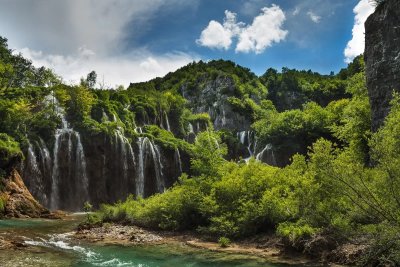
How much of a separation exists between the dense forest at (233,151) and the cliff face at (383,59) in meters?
3.19

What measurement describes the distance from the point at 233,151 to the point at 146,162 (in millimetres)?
21717

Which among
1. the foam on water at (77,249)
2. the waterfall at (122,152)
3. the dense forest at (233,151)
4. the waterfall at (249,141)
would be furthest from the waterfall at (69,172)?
the waterfall at (249,141)

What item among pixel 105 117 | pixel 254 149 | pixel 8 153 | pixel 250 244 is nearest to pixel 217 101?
pixel 254 149

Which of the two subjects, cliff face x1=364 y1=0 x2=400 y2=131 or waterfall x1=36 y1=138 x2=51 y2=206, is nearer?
cliff face x1=364 y1=0 x2=400 y2=131

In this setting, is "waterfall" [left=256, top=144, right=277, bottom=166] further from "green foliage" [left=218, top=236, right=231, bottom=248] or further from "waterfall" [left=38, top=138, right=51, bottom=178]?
"green foliage" [left=218, top=236, right=231, bottom=248]

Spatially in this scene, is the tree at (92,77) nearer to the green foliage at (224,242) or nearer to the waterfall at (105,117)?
the waterfall at (105,117)

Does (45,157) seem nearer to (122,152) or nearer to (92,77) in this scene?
(122,152)

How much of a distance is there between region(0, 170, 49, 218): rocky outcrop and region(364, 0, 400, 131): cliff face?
28.9 meters

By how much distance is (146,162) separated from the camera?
52.0 m

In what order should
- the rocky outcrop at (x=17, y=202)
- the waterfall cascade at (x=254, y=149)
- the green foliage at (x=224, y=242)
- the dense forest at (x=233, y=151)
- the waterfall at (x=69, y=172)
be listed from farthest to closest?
the waterfall cascade at (x=254, y=149)
the waterfall at (x=69, y=172)
the rocky outcrop at (x=17, y=202)
the green foliage at (x=224, y=242)
the dense forest at (x=233, y=151)

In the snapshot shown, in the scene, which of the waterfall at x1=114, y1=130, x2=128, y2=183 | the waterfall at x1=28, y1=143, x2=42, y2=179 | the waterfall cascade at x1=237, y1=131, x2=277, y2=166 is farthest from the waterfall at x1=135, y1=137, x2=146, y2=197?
the waterfall cascade at x1=237, y1=131, x2=277, y2=166

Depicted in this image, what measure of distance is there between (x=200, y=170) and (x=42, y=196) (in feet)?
79.0

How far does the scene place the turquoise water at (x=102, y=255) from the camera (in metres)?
16.3

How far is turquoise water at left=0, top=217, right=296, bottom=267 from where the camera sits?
16312mm
